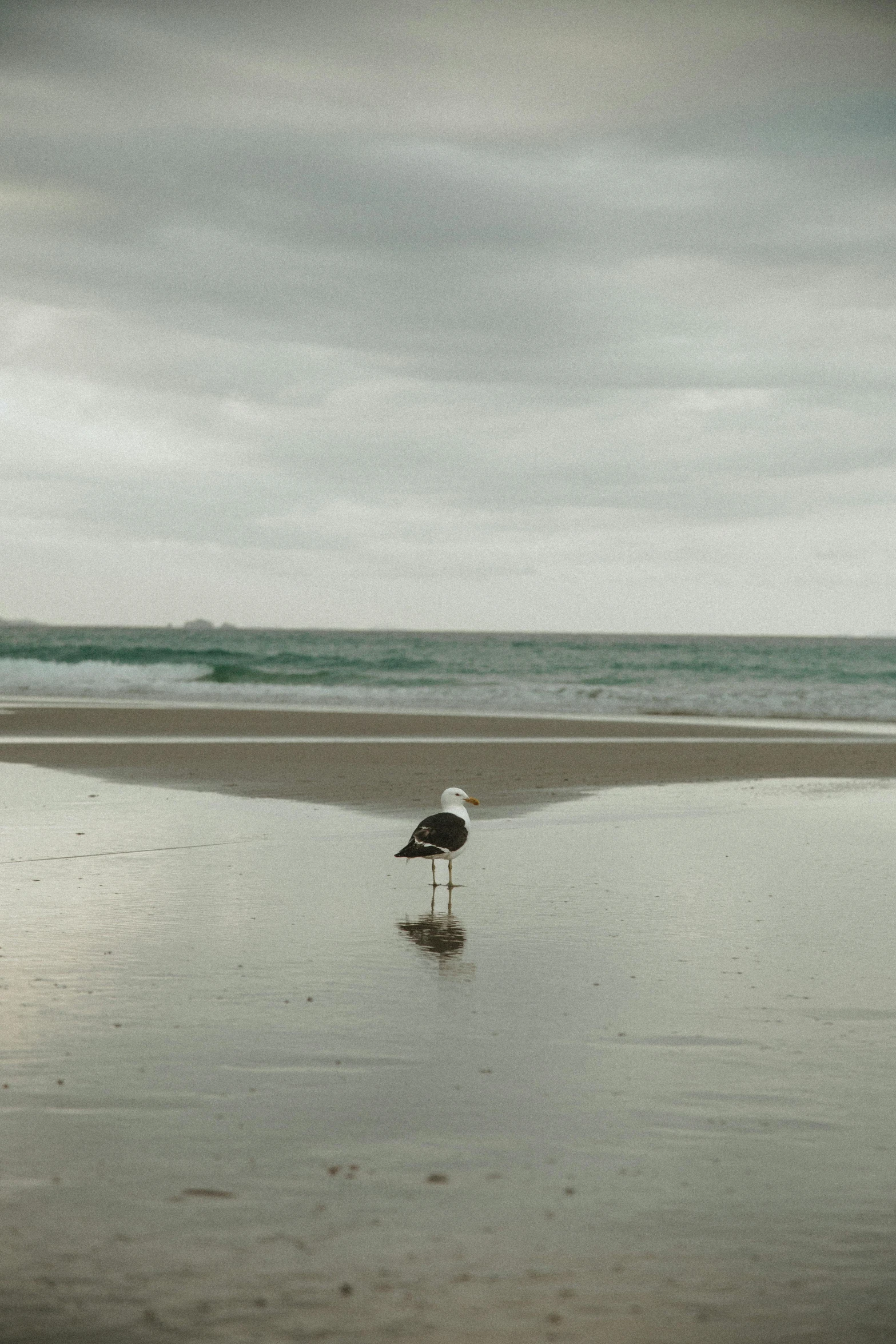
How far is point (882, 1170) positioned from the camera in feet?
16.3

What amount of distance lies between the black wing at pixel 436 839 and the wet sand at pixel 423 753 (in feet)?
17.0

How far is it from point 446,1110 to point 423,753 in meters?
18.5

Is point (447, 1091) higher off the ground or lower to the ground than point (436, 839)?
lower

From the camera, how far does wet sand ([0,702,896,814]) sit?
1889cm

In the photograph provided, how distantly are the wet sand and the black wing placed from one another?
5171 mm

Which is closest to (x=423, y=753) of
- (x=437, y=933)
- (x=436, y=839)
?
(x=436, y=839)

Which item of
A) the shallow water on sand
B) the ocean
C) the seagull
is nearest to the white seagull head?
the seagull

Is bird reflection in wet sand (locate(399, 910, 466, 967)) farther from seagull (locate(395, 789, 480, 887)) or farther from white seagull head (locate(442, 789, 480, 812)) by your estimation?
white seagull head (locate(442, 789, 480, 812))

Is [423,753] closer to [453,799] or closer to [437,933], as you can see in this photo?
[453,799]

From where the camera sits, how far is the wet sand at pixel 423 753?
18.9 m

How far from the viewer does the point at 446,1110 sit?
554 cm

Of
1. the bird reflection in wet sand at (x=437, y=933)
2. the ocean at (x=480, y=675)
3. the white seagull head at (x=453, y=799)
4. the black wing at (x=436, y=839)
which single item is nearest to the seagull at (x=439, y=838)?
the black wing at (x=436, y=839)

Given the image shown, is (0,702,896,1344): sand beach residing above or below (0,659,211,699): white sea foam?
below

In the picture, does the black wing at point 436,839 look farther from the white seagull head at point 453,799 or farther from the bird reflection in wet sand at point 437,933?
the white seagull head at point 453,799
